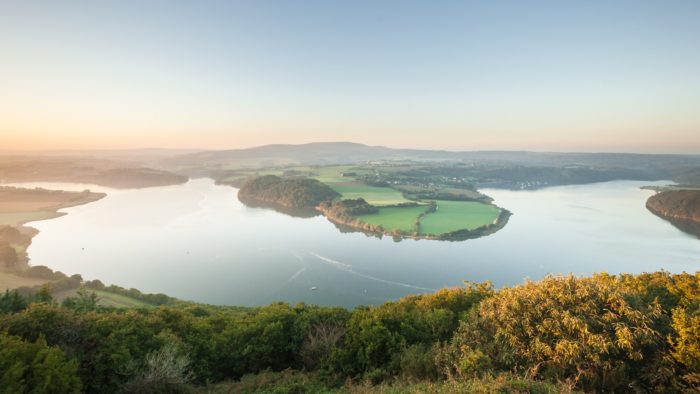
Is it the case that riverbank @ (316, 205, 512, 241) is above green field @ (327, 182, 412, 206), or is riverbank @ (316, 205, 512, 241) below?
below

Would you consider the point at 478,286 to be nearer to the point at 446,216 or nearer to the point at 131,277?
the point at 131,277

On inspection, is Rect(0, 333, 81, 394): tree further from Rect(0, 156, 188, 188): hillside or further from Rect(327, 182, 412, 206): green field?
Rect(0, 156, 188, 188): hillside

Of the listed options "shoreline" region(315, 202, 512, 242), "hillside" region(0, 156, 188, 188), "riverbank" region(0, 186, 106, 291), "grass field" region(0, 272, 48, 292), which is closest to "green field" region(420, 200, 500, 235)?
"shoreline" region(315, 202, 512, 242)

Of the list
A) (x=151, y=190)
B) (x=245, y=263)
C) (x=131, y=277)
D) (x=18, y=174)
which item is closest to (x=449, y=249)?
(x=245, y=263)

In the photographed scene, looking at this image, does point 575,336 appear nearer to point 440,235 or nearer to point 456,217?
point 440,235

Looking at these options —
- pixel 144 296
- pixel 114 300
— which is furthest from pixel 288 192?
pixel 114 300
